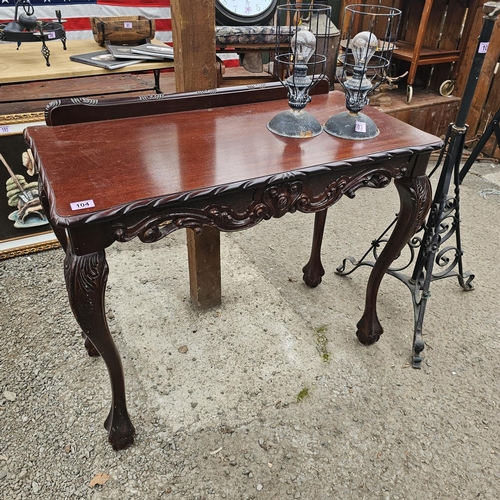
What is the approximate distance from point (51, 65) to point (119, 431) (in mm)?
1781

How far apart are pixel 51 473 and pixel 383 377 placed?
1.25m

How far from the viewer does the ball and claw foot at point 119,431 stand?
4.83 ft

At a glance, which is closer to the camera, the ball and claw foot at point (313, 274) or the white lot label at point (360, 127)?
the white lot label at point (360, 127)

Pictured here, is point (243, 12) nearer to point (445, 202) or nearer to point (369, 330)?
point (445, 202)

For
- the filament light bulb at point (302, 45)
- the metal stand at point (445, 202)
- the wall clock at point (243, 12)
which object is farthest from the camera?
the wall clock at point (243, 12)

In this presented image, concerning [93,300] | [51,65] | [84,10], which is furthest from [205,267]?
[84,10]

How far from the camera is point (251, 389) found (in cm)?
175

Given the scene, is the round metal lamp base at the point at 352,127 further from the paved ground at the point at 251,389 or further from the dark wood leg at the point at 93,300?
the paved ground at the point at 251,389

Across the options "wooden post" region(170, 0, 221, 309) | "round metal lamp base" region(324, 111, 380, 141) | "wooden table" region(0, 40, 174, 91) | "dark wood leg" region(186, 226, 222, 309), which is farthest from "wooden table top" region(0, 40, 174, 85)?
"round metal lamp base" region(324, 111, 380, 141)

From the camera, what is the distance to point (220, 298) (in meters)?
2.13

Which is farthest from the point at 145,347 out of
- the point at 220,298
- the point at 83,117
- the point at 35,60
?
the point at 35,60

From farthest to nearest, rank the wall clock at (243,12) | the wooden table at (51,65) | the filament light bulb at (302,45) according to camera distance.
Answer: the wall clock at (243,12)
the wooden table at (51,65)
the filament light bulb at (302,45)

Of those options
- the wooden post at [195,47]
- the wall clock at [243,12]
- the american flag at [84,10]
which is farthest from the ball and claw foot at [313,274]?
the american flag at [84,10]

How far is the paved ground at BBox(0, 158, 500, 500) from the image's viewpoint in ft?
4.77
